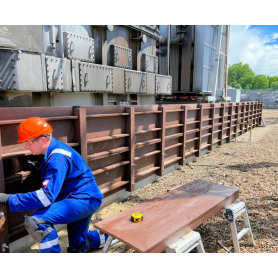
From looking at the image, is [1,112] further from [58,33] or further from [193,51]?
[193,51]

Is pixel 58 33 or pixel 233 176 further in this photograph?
pixel 233 176

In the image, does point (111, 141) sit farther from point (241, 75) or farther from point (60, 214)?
point (241, 75)

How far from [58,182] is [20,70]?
2.94 m

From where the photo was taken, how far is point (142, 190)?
548 centimetres

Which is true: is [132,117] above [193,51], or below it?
below

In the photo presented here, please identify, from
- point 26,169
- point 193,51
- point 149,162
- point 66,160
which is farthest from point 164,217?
point 193,51

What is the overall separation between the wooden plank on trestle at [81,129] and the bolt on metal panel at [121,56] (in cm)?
431

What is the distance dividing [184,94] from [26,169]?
13.0m

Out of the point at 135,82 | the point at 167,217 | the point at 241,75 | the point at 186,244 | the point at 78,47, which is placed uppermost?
the point at 241,75

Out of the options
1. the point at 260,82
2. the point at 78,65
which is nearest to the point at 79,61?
the point at 78,65

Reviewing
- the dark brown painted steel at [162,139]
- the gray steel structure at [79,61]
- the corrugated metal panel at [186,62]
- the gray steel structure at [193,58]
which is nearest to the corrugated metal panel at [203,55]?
the gray steel structure at [193,58]

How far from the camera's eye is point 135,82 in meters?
8.51

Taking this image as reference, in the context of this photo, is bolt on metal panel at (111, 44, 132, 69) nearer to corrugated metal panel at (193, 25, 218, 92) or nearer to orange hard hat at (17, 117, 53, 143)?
orange hard hat at (17, 117, 53, 143)

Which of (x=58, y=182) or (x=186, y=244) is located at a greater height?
(x=58, y=182)
